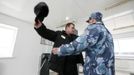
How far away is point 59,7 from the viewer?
9.95 ft

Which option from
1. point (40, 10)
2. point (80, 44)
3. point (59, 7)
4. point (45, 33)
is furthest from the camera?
point (59, 7)

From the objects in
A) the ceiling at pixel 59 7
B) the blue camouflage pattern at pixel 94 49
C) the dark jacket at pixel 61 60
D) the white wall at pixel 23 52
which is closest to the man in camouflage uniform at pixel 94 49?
the blue camouflage pattern at pixel 94 49

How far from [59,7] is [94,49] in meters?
2.17

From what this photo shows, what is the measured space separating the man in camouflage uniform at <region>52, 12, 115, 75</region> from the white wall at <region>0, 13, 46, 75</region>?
252 cm

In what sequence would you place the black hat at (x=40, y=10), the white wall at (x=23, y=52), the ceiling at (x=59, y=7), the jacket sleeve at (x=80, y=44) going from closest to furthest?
the jacket sleeve at (x=80, y=44) < the black hat at (x=40, y=10) < the ceiling at (x=59, y=7) < the white wall at (x=23, y=52)

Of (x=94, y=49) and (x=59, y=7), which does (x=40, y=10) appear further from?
(x=59, y=7)

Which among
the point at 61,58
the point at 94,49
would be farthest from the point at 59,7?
the point at 94,49

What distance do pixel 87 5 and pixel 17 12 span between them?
5.77ft

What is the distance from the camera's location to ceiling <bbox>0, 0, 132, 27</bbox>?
2.68m

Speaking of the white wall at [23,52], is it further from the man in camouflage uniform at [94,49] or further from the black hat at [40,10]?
the man in camouflage uniform at [94,49]

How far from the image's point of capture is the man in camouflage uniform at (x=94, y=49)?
1.04m

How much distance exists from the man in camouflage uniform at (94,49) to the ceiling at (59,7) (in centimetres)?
181

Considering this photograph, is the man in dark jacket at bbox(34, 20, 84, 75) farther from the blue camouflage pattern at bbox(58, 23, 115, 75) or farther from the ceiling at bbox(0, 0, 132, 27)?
the ceiling at bbox(0, 0, 132, 27)

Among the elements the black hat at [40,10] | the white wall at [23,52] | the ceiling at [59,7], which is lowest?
the white wall at [23,52]
